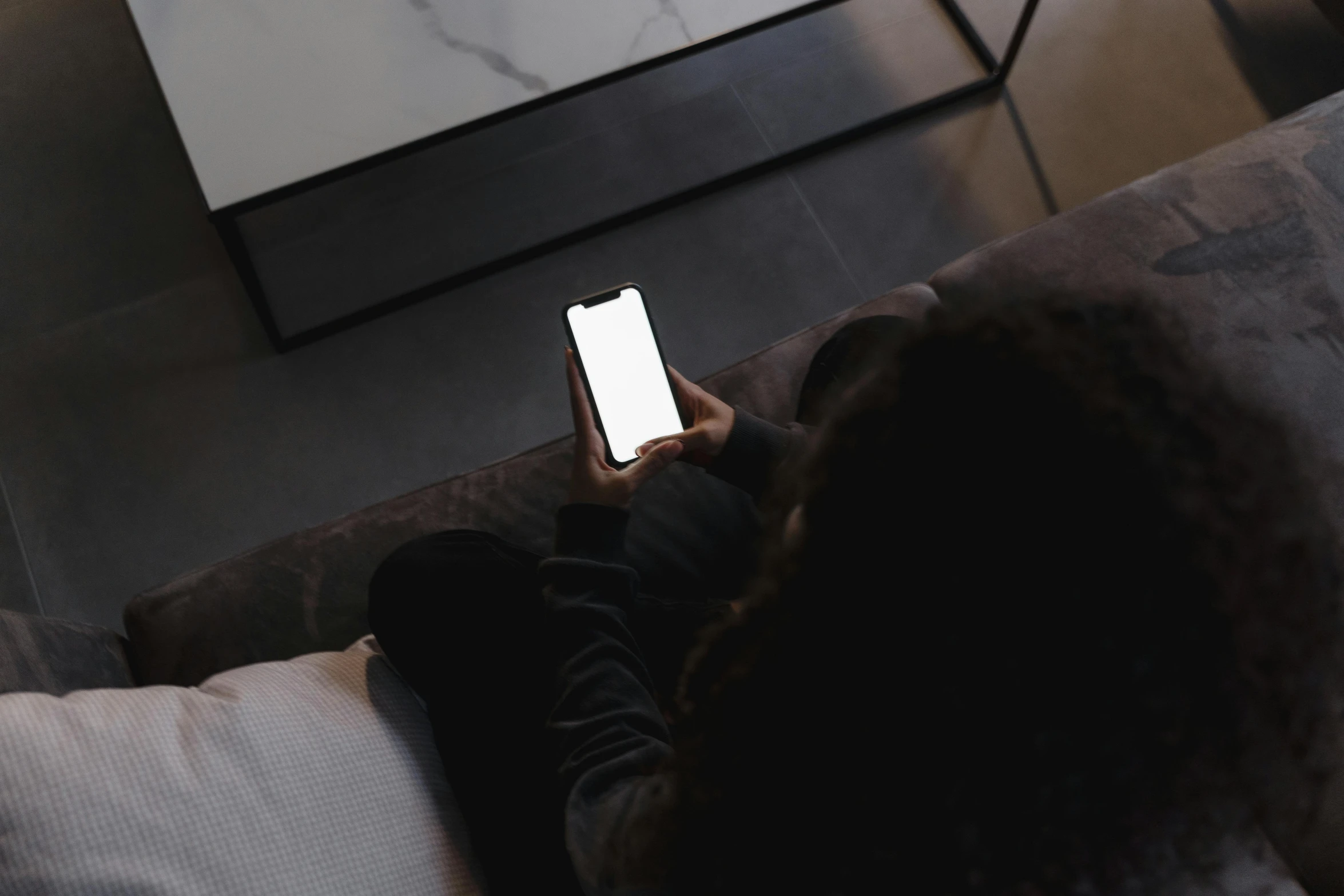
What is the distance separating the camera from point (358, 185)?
69.2 inches

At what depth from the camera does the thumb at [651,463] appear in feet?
2.90

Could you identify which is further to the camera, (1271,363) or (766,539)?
(1271,363)

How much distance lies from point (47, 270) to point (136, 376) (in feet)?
0.97

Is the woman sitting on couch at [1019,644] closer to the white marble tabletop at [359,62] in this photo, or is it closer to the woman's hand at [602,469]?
the woman's hand at [602,469]

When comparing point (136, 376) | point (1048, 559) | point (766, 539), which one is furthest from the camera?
point (136, 376)

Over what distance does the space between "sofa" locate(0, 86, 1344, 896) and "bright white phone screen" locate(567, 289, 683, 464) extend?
0.09 meters

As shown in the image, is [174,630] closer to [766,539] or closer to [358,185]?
[766,539]

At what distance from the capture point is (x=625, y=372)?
1.03m

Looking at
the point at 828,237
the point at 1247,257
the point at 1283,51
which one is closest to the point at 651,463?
the point at 1247,257

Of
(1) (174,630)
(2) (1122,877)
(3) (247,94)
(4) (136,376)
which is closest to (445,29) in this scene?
(3) (247,94)

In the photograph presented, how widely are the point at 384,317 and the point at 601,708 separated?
1120 mm

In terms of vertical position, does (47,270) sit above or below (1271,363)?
above

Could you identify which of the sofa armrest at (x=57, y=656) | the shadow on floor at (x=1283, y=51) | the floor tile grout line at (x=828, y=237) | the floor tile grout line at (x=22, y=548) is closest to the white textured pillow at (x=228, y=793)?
the sofa armrest at (x=57, y=656)

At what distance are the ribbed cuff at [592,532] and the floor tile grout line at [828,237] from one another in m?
0.94
